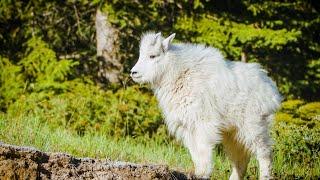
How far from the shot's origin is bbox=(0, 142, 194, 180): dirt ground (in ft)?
16.3

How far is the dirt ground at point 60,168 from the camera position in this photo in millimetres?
4961

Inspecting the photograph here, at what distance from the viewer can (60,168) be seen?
5.17m

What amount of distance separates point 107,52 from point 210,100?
24.3 ft

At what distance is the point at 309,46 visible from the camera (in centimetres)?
1543

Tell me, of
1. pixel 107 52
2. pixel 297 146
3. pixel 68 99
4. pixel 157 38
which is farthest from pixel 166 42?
pixel 107 52

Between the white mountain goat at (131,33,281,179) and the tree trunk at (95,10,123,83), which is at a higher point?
the tree trunk at (95,10,123,83)

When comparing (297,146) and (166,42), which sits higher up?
(166,42)

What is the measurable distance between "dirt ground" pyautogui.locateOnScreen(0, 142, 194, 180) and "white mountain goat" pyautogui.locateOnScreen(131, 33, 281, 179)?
1.68 metres

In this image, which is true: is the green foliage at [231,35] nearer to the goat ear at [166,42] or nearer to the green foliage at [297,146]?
the green foliage at [297,146]

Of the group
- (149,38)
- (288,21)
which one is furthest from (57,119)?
(288,21)

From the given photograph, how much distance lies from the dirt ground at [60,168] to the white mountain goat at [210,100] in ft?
5.51

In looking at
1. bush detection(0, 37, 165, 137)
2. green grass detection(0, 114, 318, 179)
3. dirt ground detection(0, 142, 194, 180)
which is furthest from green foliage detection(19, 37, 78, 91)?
dirt ground detection(0, 142, 194, 180)

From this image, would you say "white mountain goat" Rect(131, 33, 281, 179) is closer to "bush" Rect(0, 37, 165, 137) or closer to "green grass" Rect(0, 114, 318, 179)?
"green grass" Rect(0, 114, 318, 179)

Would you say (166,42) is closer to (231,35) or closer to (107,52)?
(231,35)
